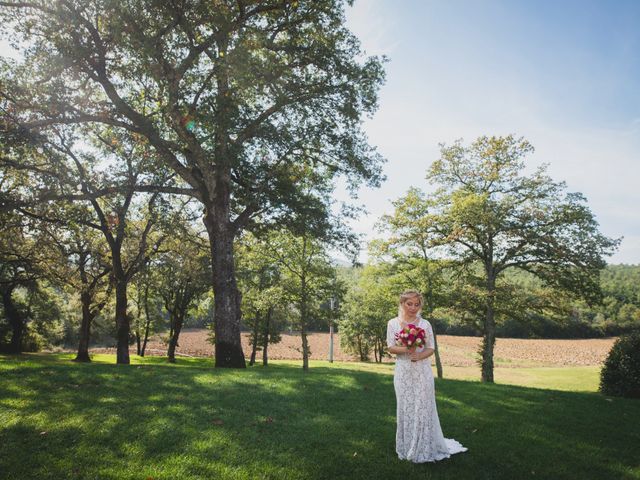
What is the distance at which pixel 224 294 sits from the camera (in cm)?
1411

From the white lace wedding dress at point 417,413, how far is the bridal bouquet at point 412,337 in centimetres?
14

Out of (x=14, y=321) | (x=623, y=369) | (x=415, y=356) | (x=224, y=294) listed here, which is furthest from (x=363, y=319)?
(x=415, y=356)

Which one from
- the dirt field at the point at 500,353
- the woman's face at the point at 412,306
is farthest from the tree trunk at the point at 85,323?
the woman's face at the point at 412,306

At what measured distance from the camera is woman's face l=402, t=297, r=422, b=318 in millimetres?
5734

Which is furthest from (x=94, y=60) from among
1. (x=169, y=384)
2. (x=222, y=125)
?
(x=169, y=384)

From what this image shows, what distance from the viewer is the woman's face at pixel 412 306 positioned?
573cm

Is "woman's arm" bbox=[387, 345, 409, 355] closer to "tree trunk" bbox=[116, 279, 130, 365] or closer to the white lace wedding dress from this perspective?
the white lace wedding dress

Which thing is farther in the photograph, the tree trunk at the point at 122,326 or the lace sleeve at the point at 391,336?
the tree trunk at the point at 122,326

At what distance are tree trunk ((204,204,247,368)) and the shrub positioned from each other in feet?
50.3

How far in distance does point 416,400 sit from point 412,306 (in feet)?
4.83

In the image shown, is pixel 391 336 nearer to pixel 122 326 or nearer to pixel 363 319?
pixel 122 326

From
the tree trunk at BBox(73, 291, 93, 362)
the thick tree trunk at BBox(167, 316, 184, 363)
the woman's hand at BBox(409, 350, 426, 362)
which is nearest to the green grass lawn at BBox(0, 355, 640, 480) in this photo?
the woman's hand at BBox(409, 350, 426, 362)

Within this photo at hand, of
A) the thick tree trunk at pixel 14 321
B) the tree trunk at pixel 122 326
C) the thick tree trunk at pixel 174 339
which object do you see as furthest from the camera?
the thick tree trunk at pixel 174 339

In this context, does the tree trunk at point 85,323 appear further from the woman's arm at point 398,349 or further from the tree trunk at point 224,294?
the woman's arm at point 398,349
